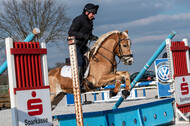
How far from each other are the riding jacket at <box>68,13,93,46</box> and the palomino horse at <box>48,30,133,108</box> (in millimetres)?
402

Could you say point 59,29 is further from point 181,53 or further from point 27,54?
point 27,54

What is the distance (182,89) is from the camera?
7215mm

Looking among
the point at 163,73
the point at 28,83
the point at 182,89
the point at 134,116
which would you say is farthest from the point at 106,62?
the point at 163,73

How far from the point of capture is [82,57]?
705cm

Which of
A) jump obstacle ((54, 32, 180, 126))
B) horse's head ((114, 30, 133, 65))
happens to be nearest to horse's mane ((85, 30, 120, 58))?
horse's head ((114, 30, 133, 65))

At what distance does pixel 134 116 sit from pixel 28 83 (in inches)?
93.7

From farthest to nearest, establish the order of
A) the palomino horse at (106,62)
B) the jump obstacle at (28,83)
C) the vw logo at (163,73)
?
the vw logo at (163,73), the palomino horse at (106,62), the jump obstacle at (28,83)

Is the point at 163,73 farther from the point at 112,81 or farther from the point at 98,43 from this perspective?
the point at 112,81

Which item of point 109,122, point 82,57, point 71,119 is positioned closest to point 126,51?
point 82,57

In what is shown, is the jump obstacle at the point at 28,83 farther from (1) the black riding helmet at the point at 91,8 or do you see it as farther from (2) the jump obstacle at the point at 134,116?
(1) the black riding helmet at the point at 91,8

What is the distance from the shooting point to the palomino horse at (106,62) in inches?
276

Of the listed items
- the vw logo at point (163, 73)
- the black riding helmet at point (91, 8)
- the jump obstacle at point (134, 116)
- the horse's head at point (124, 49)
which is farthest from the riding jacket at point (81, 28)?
the vw logo at point (163, 73)

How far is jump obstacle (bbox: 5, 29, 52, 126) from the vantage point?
443 centimetres

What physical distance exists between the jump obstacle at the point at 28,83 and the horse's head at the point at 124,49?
2642 mm
